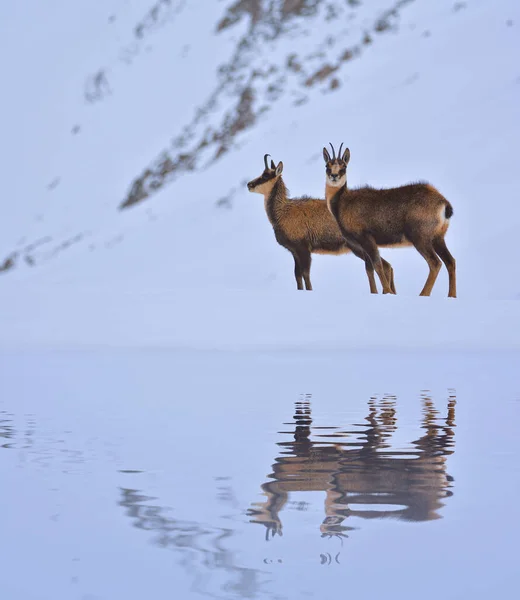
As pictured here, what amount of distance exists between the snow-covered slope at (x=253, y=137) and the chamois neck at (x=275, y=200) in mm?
1282

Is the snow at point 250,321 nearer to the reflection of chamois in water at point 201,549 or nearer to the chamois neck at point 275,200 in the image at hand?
the chamois neck at point 275,200

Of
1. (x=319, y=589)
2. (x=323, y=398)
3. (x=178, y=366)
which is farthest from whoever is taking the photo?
(x=178, y=366)

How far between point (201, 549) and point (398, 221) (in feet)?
32.8

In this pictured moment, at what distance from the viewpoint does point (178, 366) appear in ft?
30.1

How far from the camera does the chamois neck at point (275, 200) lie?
13.8m

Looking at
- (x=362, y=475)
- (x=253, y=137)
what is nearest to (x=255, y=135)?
(x=253, y=137)

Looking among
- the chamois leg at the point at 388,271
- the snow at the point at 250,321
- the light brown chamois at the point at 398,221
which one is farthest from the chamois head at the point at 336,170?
the snow at the point at 250,321

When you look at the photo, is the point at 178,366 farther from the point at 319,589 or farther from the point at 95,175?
the point at 95,175

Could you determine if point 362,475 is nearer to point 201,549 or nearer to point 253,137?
point 201,549

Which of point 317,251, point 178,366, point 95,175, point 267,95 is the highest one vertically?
point 267,95

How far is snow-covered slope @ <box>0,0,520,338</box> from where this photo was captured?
76.4 feet

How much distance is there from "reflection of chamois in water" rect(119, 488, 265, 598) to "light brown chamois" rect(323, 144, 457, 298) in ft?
30.8

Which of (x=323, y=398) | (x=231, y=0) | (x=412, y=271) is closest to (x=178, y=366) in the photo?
(x=323, y=398)

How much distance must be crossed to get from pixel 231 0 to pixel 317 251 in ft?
148
